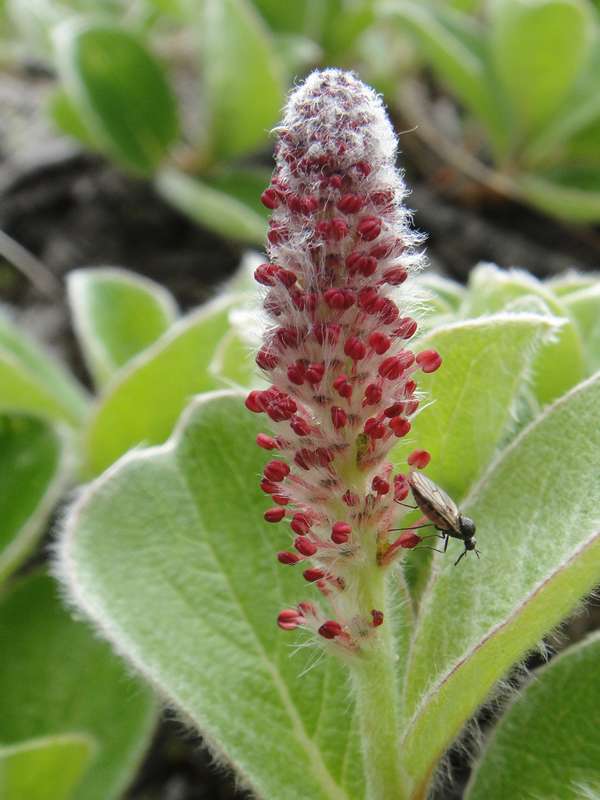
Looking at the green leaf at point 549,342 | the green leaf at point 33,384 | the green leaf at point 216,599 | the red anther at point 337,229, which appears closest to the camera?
the red anther at point 337,229

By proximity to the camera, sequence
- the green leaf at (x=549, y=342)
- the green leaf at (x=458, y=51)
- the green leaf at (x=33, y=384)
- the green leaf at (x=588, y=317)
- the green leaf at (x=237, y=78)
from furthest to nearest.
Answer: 1. the green leaf at (x=458, y=51)
2. the green leaf at (x=237, y=78)
3. the green leaf at (x=33, y=384)
4. the green leaf at (x=588, y=317)
5. the green leaf at (x=549, y=342)

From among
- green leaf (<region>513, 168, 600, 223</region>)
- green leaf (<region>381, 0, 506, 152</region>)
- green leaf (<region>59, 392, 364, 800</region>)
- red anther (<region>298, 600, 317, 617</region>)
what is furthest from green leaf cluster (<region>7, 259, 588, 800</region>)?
green leaf (<region>381, 0, 506, 152</region>)

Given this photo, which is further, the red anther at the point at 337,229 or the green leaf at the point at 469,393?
the green leaf at the point at 469,393

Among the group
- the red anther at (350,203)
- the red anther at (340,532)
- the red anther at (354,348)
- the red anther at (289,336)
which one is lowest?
the red anther at (340,532)

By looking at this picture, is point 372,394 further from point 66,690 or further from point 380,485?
point 66,690

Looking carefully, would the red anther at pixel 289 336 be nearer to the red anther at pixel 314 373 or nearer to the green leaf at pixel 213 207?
the red anther at pixel 314 373

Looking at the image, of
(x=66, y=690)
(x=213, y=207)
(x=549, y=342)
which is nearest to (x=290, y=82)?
(x=213, y=207)

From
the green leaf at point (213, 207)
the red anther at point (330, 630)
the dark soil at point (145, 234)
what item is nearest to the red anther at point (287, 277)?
the red anther at point (330, 630)

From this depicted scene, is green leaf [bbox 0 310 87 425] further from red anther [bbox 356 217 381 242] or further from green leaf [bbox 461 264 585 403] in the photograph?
red anther [bbox 356 217 381 242]

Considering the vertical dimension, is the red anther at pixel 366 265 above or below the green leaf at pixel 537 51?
below

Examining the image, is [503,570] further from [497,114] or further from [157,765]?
[497,114]
